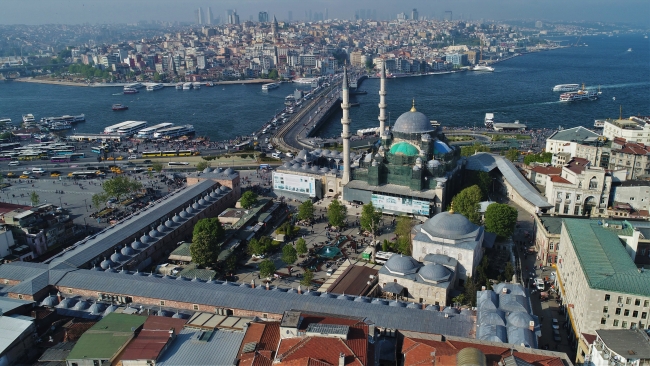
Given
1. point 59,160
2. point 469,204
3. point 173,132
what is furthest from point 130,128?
point 469,204

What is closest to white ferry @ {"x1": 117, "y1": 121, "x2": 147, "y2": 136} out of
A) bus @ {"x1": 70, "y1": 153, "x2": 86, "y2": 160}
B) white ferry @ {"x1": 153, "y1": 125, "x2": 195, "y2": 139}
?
white ferry @ {"x1": 153, "y1": 125, "x2": 195, "y2": 139}

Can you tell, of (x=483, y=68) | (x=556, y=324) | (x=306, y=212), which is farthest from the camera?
(x=483, y=68)

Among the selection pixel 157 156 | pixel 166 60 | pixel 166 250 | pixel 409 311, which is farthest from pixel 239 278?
pixel 166 60

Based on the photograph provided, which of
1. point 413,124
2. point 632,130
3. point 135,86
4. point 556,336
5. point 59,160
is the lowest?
point 556,336

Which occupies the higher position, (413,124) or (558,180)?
(413,124)

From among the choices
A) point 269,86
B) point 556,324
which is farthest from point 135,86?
point 556,324

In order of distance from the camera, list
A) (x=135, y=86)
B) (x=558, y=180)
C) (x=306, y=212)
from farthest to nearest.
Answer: (x=135, y=86) < (x=558, y=180) < (x=306, y=212)

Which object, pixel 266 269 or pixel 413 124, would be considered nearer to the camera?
pixel 266 269

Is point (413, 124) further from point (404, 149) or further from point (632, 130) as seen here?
point (632, 130)

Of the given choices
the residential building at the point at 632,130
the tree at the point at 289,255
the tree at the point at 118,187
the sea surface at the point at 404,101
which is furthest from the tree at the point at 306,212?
the sea surface at the point at 404,101
